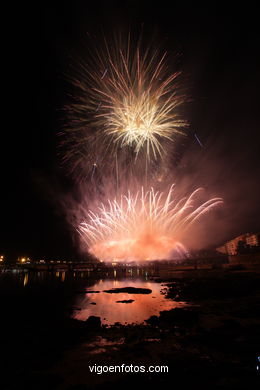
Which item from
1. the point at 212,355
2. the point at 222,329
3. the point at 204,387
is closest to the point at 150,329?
the point at 222,329

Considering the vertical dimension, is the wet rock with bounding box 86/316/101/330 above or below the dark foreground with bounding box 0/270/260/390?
above

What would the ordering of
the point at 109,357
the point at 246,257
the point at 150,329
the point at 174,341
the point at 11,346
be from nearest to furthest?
the point at 109,357
the point at 174,341
the point at 11,346
the point at 150,329
the point at 246,257

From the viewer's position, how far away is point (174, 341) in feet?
36.7

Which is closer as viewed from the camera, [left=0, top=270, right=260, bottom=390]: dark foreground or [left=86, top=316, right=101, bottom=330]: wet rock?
[left=0, top=270, right=260, bottom=390]: dark foreground

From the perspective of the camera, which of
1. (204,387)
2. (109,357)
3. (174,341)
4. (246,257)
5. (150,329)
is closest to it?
(204,387)

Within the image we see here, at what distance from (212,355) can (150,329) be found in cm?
525

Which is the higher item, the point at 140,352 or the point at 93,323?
the point at 93,323

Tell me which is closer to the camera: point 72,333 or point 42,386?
point 42,386

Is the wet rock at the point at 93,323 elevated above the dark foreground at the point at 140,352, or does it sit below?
above

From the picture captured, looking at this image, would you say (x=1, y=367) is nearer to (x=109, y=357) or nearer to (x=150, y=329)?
(x=109, y=357)

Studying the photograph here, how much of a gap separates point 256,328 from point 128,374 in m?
8.28

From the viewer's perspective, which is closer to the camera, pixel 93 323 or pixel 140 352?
pixel 140 352

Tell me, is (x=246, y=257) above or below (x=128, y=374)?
above

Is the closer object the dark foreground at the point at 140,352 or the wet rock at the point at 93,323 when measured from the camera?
the dark foreground at the point at 140,352
